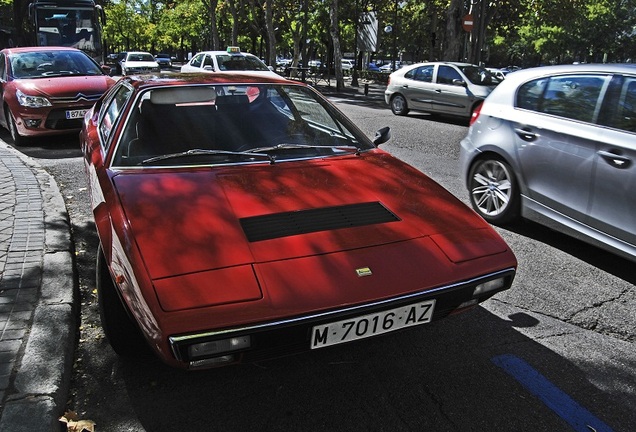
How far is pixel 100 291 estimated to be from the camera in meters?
2.78

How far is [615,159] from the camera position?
3.85 m

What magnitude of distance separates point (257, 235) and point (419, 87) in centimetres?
1236

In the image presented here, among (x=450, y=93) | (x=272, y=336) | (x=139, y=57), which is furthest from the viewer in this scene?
(x=139, y=57)

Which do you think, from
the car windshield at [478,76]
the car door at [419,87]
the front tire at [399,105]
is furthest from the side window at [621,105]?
the front tire at [399,105]

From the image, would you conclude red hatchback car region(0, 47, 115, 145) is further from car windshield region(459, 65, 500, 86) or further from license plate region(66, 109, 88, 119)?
car windshield region(459, 65, 500, 86)

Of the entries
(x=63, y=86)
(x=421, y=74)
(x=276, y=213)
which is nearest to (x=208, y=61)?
(x=421, y=74)

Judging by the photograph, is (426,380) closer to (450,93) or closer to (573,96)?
(573,96)

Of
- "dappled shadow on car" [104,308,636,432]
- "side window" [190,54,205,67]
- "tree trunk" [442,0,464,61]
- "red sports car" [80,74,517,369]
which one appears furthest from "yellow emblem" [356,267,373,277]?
"tree trunk" [442,0,464,61]

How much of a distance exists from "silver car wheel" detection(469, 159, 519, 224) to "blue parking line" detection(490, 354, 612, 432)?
7.60 feet

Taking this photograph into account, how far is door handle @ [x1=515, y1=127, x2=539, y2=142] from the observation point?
4.62 meters

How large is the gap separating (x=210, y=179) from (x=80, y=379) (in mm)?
1266

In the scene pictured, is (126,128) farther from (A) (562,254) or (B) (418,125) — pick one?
(B) (418,125)

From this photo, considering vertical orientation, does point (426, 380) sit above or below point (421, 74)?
below

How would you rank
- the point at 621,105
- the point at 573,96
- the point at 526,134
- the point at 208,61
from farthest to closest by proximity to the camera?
the point at 208,61 < the point at 526,134 < the point at 573,96 < the point at 621,105
